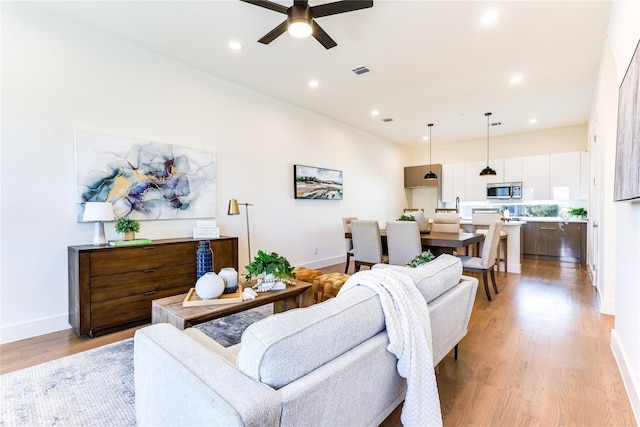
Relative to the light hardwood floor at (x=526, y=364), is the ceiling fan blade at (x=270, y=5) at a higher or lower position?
higher

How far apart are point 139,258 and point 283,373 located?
2577 millimetres

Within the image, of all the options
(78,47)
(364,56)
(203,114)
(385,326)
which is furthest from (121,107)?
(385,326)

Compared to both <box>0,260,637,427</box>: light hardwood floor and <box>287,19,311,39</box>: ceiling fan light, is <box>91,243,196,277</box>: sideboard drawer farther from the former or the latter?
<box>287,19,311,39</box>: ceiling fan light

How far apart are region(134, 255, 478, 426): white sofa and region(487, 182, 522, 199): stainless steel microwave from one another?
6.82 m

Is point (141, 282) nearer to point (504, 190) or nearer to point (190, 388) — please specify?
point (190, 388)

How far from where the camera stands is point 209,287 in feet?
7.04

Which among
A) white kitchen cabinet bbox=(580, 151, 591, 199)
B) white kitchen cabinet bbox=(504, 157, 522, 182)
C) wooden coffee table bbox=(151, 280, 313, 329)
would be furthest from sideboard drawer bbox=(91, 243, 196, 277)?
white kitchen cabinet bbox=(580, 151, 591, 199)

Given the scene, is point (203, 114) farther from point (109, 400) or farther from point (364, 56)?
point (109, 400)

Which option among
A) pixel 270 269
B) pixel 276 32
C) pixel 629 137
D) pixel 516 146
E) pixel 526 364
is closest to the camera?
pixel 629 137

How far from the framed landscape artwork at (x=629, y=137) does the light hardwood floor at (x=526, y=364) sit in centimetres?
119

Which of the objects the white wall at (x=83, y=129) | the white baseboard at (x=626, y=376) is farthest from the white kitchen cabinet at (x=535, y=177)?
the white wall at (x=83, y=129)

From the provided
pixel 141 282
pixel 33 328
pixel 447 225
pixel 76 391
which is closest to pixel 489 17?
pixel 447 225

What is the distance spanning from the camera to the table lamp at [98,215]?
2.81 meters

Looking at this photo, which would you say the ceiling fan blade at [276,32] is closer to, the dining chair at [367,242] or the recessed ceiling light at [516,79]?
the dining chair at [367,242]
